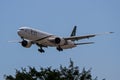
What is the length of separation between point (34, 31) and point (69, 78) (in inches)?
1851

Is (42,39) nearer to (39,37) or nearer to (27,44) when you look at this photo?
(39,37)

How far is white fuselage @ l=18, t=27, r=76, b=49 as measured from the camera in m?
113

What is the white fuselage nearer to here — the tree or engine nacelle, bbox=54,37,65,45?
engine nacelle, bbox=54,37,65,45

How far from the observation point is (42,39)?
4476 inches

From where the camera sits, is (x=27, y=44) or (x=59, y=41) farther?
(x=27, y=44)

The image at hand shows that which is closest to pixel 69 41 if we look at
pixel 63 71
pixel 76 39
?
pixel 76 39

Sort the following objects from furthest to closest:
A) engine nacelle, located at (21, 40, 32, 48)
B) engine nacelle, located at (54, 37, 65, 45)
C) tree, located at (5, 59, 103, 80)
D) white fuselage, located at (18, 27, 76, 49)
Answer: engine nacelle, located at (21, 40, 32, 48) → engine nacelle, located at (54, 37, 65, 45) → white fuselage, located at (18, 27, 76, 49) → tree, located at (5, 59, 103, 80)

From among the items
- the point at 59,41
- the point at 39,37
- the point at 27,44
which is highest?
the point at 39,37

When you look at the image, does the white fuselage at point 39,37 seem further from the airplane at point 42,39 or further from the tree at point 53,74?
the tree at point 53,74

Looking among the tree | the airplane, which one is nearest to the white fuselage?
the airplane

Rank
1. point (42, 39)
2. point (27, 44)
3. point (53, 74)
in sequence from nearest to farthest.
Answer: point (53, 74) < point (42, 39) < point (27, 44)

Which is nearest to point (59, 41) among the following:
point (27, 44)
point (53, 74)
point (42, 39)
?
point (42, 39)

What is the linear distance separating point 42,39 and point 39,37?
4.22ft

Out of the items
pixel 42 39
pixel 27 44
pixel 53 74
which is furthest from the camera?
pixel 27 44
